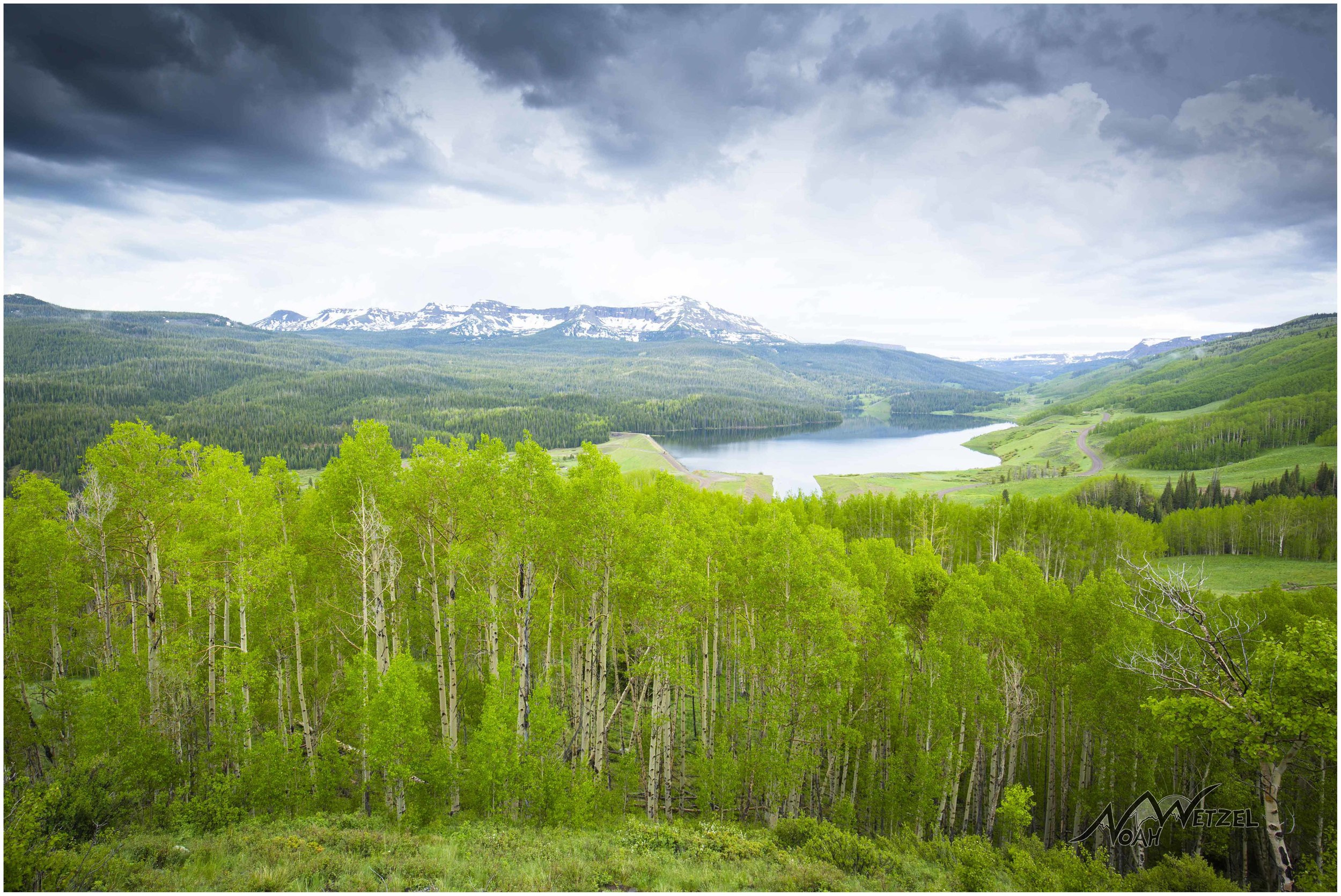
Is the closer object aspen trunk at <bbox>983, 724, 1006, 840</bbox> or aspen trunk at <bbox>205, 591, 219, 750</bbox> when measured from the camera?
aspen trunk at <bbox>205, 591, 219, 750</bbox>

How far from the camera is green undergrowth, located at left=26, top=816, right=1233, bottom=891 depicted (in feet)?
43.8

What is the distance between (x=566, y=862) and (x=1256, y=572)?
234 feet

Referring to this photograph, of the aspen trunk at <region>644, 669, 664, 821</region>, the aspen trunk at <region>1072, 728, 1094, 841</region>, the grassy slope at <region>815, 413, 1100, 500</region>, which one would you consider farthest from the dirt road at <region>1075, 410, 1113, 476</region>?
the aspen trunk at <region>644, 669, 664, 821</region>

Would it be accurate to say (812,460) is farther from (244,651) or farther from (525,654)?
(244,651)

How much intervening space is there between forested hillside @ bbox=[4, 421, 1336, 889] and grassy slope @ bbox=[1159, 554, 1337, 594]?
30.8 m

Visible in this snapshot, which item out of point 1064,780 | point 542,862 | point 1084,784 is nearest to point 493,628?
point 542,862

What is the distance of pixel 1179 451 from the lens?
129750 millimetres

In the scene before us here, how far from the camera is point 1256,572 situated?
55.4 metres

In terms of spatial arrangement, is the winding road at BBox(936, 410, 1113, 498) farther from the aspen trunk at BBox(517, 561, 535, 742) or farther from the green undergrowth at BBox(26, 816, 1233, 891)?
the aspen trunk at BBox(517, 561, 535, 742)

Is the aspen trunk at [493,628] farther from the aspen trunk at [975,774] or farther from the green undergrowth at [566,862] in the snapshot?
the aspen trunk at [975,774]

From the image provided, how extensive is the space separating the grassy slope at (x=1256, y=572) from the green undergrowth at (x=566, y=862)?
4292 centimetres

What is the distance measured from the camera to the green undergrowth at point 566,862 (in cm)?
1336

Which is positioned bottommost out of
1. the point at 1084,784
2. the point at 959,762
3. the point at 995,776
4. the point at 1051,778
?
the point at 1051,778

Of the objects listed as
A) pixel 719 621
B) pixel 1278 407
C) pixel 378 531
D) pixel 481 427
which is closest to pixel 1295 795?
pixel 719 621
